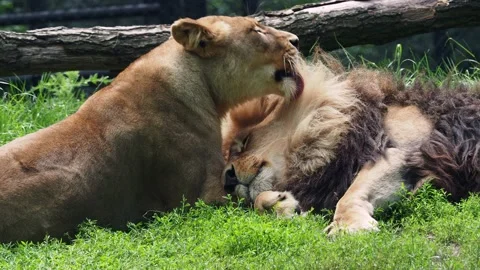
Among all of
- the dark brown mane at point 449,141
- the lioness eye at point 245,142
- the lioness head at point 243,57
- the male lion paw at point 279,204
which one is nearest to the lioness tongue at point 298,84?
the lioness head at point 243,57

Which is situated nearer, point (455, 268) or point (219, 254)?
point (455, 268)

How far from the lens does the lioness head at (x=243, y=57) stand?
19.1 feet

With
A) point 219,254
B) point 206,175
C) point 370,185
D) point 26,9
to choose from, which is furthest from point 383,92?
point 26,9

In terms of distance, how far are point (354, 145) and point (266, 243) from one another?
3.62 feet

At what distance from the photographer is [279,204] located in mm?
5391

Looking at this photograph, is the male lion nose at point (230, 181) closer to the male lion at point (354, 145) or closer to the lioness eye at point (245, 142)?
the male lion at point (354, 145)

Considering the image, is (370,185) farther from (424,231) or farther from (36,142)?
(36,142)

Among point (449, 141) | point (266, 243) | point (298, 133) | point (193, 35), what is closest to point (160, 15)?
point (193, 35)

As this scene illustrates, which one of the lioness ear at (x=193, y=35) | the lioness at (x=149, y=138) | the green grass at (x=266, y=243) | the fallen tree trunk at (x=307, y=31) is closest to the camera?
the green grass at (x=266, y=243)

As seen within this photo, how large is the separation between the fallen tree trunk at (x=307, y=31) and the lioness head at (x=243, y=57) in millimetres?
1205

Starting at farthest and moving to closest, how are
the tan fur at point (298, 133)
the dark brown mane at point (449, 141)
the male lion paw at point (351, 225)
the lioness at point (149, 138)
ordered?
the tan fur at point (298, 133) < the dark brown mane at point (449, 141) < the lioness at point (149, 138) < the male lion paw at point (351, 225)

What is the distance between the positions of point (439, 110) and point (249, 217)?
1.37 meters

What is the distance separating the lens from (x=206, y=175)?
5.71m

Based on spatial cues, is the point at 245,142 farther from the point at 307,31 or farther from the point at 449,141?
the point at 307,31
